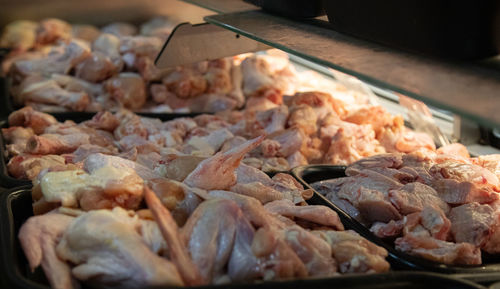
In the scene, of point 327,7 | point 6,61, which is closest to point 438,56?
point 327,7

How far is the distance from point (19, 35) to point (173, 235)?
3.87m

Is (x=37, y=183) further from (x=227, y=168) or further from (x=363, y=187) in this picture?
(x=363, y=187)

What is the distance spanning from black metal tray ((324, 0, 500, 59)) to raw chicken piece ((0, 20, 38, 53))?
11.9ft

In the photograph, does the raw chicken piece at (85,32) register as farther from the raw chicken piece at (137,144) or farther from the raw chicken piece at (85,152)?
the raw chicken piece at (85,152)

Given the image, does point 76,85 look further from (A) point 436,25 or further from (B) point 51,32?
(A) point 436,25

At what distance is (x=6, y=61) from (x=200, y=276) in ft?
11.2

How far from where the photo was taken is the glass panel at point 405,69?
1.44 m

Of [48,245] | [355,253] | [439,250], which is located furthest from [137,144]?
[439,250]

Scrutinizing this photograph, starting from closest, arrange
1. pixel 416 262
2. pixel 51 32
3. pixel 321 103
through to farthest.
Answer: pixel 416 262 < pixel 321 103 < pixel 51 32

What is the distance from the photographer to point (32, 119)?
3.06 meters

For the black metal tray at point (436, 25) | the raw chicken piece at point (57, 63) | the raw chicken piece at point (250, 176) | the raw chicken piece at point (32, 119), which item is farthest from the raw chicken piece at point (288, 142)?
the raw chicken piece at point (57, 63)

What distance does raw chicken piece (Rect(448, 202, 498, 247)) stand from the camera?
1978mm

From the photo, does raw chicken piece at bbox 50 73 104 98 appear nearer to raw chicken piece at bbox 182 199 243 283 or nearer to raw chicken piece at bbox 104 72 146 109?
raw chicken piece at bbox 104 72 146 109

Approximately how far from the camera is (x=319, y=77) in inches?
155
